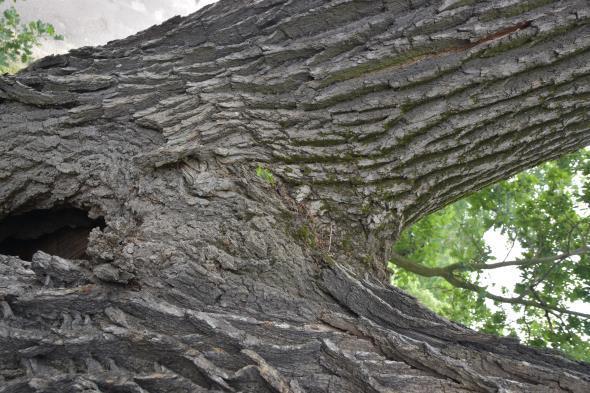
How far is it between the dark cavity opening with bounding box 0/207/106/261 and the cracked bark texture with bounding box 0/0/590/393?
0.33 meters

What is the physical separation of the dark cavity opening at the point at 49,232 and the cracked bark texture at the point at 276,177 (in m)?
0.33

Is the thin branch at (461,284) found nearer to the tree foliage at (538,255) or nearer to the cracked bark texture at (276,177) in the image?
the tree foliage at (538,255)

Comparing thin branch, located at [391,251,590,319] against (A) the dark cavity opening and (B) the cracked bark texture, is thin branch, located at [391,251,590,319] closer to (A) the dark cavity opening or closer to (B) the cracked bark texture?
(B) the cracked bark texture

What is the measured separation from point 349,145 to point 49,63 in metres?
2.44

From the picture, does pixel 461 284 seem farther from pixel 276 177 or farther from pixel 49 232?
pixel 49 232

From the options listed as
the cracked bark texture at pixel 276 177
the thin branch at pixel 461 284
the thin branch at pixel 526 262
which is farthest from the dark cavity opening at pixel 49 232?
the thin branch at pixel 526 262

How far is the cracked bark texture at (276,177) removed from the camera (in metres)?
2.12

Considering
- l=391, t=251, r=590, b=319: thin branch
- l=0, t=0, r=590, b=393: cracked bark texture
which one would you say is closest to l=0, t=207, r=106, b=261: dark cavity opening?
l=0, t=0, r=590, b=393: cracked bark texture

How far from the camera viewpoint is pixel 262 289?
2.44 m

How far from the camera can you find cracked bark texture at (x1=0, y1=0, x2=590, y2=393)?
2.12 meters

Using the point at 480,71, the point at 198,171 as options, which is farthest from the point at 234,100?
the point at 480,71

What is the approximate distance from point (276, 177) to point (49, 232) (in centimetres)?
219

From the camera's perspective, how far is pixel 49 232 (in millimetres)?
3611

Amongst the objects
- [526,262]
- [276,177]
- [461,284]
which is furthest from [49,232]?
[526,262]
